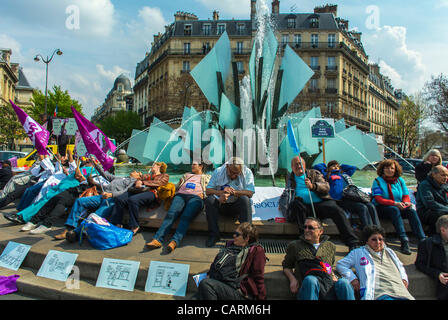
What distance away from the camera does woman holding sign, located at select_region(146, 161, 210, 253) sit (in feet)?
13.2

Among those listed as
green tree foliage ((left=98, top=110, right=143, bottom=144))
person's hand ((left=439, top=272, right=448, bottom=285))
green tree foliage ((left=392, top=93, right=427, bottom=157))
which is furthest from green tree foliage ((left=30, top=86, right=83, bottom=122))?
green tree foliage ((left=392, top=93, right=427, bottom=157))

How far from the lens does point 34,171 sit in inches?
262

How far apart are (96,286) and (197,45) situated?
4239 cm

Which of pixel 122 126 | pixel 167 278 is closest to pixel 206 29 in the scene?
pixel 122 126

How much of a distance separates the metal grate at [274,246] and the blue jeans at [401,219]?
1.41 meters

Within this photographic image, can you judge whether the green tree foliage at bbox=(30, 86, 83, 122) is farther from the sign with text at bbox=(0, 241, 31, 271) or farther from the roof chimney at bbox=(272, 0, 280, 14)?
the sign with text at bbox=(0, 241, 31, 271)

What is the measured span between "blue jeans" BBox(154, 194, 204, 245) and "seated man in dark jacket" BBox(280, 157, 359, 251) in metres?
1.29

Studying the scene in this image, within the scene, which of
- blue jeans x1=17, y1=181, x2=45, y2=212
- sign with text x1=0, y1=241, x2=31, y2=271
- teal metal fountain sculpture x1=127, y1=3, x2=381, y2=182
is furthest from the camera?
teal metal fountain sculpture x1=127, y1=3, x2=381, y2=182

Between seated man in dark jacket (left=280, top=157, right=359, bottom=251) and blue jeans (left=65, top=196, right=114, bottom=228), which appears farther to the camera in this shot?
blue jeans (left=65, top=196, right=114, bottom=228)

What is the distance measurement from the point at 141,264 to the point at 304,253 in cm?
175

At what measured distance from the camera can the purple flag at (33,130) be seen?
19.6 feet

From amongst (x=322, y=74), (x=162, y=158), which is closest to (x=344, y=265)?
(x=162, y=158)

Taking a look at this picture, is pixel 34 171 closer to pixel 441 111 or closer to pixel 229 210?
pixel 229 210
